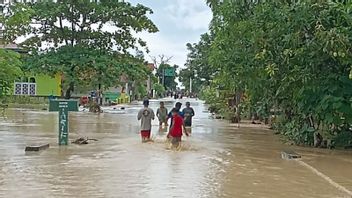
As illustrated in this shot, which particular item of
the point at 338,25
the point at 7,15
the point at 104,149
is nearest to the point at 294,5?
the point at 338,25

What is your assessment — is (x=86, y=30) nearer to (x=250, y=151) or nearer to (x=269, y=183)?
(x=250, y=151)

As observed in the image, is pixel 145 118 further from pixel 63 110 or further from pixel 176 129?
Answer: pixel 63 110

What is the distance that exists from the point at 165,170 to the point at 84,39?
38.6m

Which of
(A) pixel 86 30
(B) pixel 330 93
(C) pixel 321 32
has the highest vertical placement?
(A) pixel 86 30

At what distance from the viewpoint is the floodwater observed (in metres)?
10.6

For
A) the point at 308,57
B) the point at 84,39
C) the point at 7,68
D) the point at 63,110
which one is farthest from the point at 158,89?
the point at 308,57

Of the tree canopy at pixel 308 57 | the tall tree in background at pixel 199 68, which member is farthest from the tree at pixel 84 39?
the tree canopy at pixel 308 57

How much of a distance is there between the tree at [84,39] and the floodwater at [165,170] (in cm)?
2692

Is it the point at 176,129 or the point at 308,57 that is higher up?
the point at 308,57

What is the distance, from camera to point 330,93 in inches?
706

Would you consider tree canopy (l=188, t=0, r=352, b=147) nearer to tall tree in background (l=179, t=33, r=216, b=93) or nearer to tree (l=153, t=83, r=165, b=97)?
tall tree in background (l=179, t=33, r=216, b=93)

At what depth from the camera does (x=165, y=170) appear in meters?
13.1

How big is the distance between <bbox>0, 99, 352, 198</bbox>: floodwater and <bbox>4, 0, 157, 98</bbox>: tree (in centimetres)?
2692

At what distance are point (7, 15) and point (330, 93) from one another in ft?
31.6
